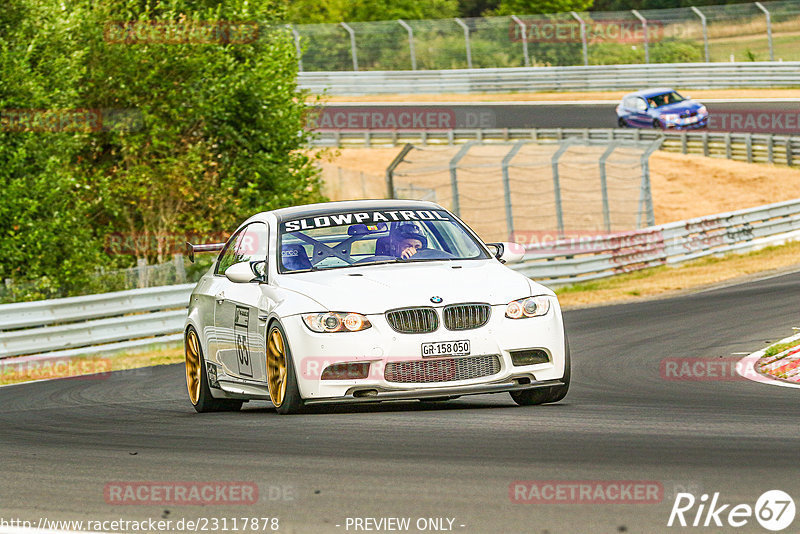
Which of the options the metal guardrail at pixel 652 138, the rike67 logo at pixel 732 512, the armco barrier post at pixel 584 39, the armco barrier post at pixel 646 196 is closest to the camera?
the rike67 logo at pixel 732 512

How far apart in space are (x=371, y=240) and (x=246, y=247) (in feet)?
3.94

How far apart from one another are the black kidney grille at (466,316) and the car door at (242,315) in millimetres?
1470

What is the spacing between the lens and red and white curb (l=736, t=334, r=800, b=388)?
11.0 meters

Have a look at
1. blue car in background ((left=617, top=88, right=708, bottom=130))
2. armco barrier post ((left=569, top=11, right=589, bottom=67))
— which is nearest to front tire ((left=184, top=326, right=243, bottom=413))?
blue car in background ((left=617, top=88, right=708, bottom=130))

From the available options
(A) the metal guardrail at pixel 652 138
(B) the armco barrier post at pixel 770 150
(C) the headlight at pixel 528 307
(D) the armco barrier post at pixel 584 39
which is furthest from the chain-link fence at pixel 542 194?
(C) the headlight at pixel 528 307

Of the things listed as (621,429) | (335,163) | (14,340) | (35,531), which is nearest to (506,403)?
(621,429)

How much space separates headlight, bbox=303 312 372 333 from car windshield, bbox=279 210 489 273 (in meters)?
0.97

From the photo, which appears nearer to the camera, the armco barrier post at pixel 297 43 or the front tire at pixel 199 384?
the front tire at pixel 199 384

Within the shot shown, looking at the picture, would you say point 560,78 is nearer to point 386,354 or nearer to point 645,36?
point 645,36

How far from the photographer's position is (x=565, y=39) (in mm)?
52438

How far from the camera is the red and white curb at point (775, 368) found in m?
11.0

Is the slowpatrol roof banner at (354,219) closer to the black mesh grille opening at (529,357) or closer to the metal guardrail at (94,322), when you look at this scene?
the black mesh grille opening at (529,357)

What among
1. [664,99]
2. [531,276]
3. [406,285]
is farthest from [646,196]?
[406,285]

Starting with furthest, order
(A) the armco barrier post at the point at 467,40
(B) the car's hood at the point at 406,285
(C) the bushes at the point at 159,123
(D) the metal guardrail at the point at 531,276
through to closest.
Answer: (A) the armco barrier post at the point at 467,40
(C) the bushes at the point at 159,123
(D) the metal guardrail at the point at 531,276
(B) the car's hood at the point at 406,285
